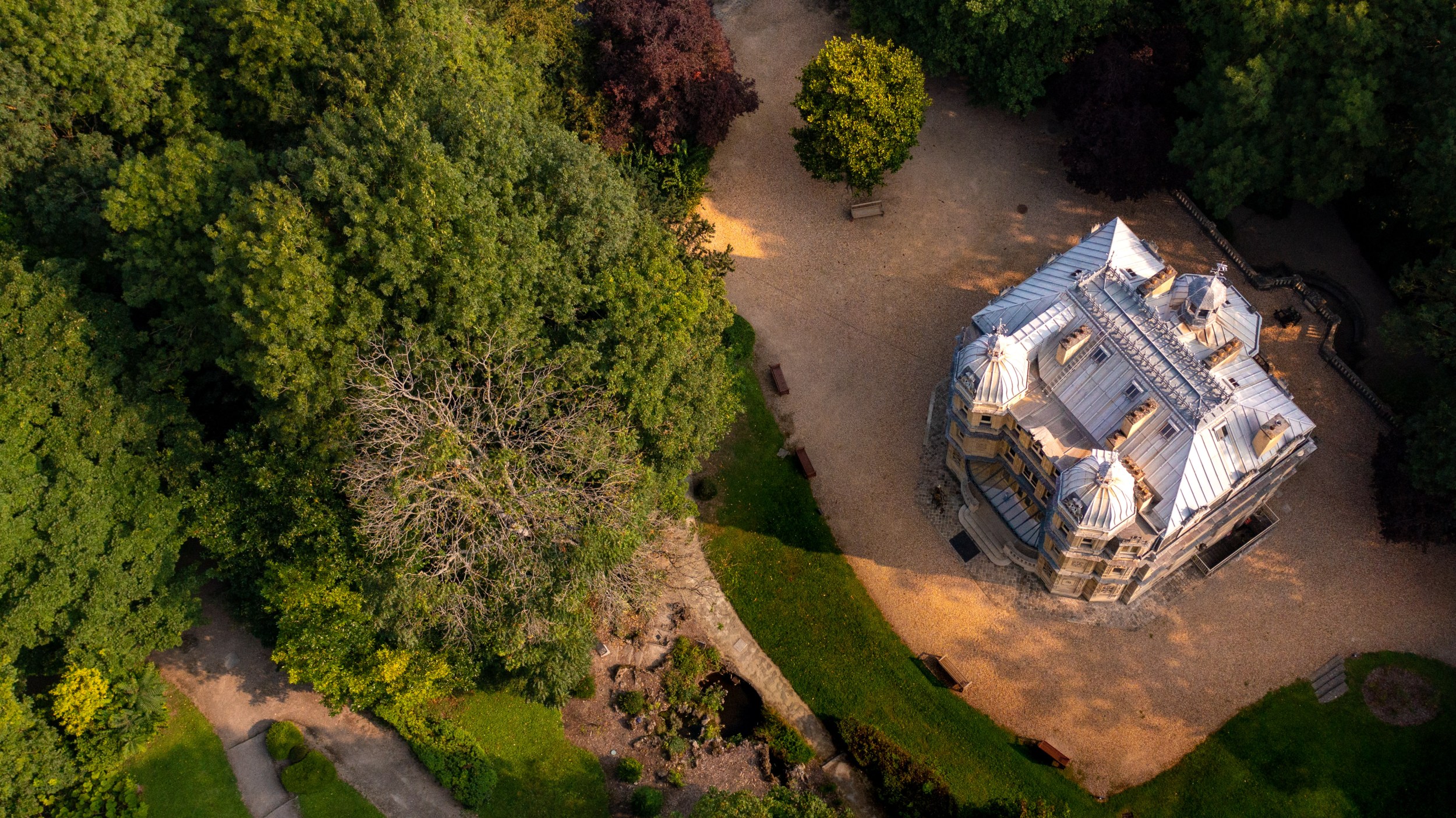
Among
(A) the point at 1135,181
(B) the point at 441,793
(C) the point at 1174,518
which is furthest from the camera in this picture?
(A) the point at 1135,181

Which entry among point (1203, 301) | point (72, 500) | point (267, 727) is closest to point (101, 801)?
point (267, 727)

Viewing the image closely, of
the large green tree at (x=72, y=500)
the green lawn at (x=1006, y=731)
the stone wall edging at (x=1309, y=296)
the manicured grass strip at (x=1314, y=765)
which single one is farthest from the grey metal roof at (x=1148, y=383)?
the large green tree at (x=72, y=500)

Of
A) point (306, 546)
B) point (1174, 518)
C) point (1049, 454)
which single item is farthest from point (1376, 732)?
point (306, 546)

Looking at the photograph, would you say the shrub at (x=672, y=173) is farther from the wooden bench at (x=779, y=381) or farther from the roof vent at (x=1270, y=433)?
the roof vent at (x=1270, y=433)

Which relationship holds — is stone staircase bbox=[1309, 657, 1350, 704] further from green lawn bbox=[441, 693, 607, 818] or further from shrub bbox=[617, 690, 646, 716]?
green lawn bbox=[441, 693, 607, 818]

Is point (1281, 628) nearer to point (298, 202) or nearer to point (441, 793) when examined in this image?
point (441, 793)
